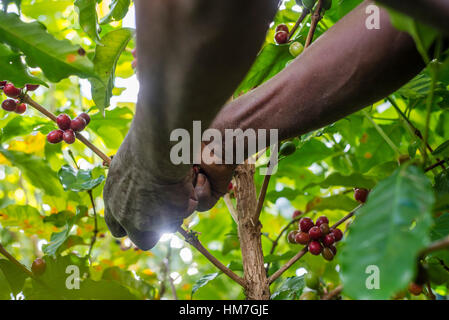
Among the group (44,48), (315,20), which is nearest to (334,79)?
(315,20)

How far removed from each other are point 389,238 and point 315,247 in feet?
2.16

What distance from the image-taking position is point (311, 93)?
89 centimetres

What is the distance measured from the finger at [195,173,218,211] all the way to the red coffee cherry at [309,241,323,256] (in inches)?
10.9

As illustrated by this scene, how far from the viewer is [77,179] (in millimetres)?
1286

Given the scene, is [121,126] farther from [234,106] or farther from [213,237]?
[234,106]

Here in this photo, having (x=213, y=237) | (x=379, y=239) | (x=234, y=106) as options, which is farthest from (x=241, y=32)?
(x=213, y=237)

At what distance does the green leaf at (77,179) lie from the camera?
1226mm

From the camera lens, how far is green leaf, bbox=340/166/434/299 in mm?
450

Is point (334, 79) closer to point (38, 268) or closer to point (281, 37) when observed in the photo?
point (281, 37)

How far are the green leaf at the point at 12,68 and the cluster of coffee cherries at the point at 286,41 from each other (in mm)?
615

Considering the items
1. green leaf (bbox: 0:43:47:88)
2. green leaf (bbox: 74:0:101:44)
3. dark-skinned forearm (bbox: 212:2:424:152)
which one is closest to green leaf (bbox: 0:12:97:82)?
green leaf (bbox: 0:43:47:88)

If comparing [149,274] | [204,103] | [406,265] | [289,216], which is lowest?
[406,265]

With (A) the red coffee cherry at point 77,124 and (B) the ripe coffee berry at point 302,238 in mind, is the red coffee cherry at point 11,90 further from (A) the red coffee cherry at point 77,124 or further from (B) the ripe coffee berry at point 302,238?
(B) the ripe coffee berry at point 302,238

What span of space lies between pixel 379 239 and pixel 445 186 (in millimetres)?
587
